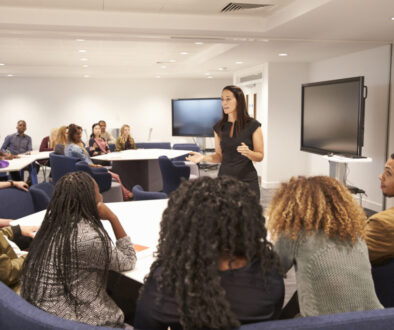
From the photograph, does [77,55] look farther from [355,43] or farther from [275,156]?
[355,43]

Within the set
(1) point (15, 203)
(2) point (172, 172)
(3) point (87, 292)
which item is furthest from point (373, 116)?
(3) point (87, 292)

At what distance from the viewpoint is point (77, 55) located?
8.30 m

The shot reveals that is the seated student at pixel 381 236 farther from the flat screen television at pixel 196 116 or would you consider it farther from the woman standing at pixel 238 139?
the flat screen television at pixel 196 116

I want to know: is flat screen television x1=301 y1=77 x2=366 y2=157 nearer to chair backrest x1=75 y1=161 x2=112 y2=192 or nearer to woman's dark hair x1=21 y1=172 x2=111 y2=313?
chair backrest x1=75 y1=161 x2=112 y2=192

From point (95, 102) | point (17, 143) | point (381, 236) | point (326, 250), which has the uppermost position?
point (95, 102)

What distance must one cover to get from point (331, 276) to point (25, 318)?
0.95m

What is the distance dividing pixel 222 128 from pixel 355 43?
12.2ft

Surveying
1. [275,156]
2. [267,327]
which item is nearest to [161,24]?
[275,156]

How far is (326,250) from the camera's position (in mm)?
1398

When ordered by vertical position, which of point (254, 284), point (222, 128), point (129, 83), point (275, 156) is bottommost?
point (275, 156)

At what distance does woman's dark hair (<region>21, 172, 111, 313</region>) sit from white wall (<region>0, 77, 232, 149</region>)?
38.9 ft

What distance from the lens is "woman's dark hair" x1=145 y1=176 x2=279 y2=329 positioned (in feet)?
3.66

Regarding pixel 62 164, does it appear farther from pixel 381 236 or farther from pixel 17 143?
pixel 381 236

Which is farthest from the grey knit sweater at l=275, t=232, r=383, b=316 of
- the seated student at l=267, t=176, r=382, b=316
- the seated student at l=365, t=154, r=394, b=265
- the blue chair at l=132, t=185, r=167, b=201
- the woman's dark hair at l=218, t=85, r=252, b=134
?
the blue chair at l=132, t=185, r=167, b=201
